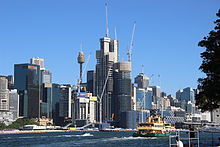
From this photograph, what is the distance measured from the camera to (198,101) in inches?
3162

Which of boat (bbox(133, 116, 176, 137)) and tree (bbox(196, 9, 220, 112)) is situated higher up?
tree (bbox(196, 9, 220, 112))

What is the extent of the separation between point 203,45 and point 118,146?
2148 inches

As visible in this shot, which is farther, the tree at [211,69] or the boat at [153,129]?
the boat at [153,129]

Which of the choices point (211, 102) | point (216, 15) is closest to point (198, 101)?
point (211, 102)

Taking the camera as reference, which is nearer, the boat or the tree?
the tree

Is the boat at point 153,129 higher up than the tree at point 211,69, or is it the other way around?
the tree at point 211,69

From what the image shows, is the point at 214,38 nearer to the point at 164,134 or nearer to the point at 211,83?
the point at 211,83

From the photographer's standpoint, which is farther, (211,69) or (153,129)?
(153,129)

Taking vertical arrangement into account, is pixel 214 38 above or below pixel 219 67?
above

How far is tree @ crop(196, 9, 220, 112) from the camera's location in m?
71.9

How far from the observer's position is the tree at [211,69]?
71.9 meters

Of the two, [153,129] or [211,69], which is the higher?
[211,69]

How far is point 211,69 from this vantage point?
239 ft

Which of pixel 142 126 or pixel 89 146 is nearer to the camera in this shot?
pixel 89 146
